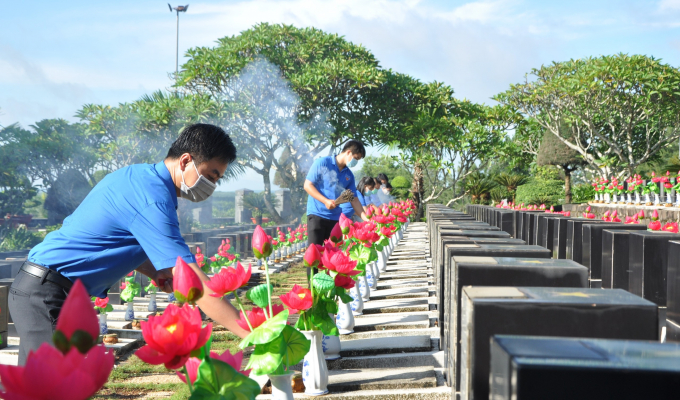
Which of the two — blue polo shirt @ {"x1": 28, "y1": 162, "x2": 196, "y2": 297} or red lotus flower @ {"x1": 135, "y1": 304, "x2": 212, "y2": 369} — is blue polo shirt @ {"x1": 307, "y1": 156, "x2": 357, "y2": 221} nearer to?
blue polo shirt @ {"x1": 28, "y1": 162, "x2": 196, "y2": 297}

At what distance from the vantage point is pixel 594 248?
5.18 metres

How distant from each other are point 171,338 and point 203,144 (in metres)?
1.57

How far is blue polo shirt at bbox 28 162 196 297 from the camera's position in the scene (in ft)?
7.64

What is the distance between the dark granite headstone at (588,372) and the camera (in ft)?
3.09

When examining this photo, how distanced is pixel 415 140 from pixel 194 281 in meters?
24.0

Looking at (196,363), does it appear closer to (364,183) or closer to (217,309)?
(217,309)

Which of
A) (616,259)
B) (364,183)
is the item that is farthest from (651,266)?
(364,183)

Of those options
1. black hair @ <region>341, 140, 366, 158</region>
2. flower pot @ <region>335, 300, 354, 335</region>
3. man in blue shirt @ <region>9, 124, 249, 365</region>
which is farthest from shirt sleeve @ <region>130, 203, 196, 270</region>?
black hair @ <region>341, 140, 366, 158</region>

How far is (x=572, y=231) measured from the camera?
593cm

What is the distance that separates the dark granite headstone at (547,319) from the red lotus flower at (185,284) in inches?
31.0

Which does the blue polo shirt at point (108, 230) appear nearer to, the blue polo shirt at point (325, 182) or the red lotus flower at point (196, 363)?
the red lotus flower at point (196, 363)

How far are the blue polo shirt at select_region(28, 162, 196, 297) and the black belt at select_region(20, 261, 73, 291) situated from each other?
2 cm

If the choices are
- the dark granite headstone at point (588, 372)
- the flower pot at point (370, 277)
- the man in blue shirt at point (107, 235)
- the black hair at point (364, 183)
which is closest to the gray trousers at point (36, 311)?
the man in blue shirt at point (107, 235)

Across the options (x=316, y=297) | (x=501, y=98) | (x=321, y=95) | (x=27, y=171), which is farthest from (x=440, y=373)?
(x=501, y=98)
